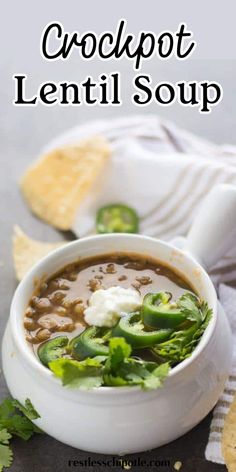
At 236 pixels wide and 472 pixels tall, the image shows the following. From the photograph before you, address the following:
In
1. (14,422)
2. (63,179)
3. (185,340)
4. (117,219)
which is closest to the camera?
(185,340)

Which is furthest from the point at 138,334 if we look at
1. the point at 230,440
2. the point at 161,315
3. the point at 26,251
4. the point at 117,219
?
the point at 117,219

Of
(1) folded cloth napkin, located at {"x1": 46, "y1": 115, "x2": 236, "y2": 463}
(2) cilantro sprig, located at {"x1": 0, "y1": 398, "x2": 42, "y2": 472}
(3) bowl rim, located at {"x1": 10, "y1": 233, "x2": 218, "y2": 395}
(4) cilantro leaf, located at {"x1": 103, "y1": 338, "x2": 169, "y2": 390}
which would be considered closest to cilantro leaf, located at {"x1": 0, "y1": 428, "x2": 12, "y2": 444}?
(2) cilantro sprig, located at {"x1": 0, "y1": 398, "x2": 42, "y2": 472}

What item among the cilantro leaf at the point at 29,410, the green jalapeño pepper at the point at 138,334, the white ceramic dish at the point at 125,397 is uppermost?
the green jalapeño pepper at the point at 138,334

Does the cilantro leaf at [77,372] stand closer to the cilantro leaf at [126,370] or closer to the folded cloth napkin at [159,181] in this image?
the cilantro leaf at [126,370]

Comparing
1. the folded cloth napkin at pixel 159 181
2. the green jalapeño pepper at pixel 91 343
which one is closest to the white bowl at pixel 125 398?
the green jalapeño pepper at pixel 91 343

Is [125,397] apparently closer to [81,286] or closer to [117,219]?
[81,286]

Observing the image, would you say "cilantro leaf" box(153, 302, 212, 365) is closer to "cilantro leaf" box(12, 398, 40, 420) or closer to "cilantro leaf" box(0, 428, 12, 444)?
"cilantro leaf" box(12, 398, 40, 420)

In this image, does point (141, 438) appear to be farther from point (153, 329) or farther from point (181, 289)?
point (181, 289)
